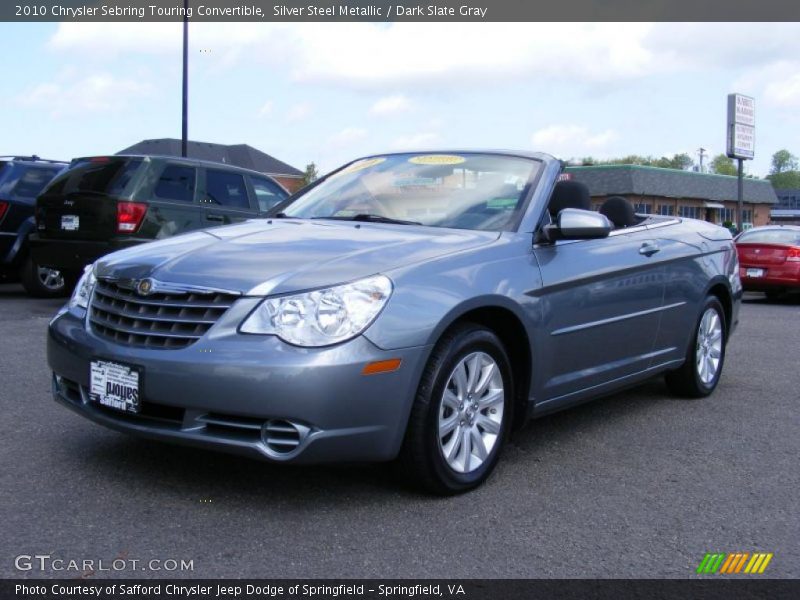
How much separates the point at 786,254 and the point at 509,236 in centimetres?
1265

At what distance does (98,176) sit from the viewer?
1013cm

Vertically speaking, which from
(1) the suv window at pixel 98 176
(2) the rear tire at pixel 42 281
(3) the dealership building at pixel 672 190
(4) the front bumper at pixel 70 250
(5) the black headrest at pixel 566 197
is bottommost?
(2) the rear tire at pixel 42 281

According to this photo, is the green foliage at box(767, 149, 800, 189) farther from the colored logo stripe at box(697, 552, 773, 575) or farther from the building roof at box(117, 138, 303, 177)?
the colored logo stripe at box(697, 552, 773, 575)

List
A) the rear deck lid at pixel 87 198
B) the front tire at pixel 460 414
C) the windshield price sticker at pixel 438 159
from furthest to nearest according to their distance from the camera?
the rear deck lid at pixel 87 198, the windshield price sticker at pixel 438 159, the front tire at pixel 460 414

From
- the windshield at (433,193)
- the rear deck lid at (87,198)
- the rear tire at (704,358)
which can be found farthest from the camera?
the rear deck lid at (87,198)

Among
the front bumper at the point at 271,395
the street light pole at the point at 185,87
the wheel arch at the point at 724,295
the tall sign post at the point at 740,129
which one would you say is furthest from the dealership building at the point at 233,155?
the front bumper at the point at 271,395

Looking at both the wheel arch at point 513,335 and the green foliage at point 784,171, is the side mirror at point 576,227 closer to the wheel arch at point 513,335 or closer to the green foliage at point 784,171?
the wheel arch at point 513,335

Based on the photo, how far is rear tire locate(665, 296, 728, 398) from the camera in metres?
6.23

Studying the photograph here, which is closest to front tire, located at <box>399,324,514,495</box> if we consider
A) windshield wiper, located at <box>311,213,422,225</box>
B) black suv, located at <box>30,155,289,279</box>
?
windshield wiper, located at <box>311,213,422,225</box>

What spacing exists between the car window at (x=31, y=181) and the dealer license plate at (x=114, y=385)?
28.5 ft

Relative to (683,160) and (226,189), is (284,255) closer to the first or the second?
(226,189)

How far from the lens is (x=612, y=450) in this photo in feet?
16.2

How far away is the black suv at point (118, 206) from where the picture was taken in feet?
32.1

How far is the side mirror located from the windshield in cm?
22
